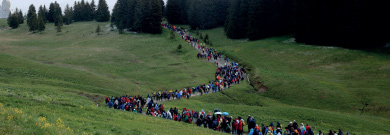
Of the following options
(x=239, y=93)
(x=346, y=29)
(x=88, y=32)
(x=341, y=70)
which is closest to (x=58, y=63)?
(x=239, y=93)

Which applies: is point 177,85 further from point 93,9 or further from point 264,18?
point 93,9

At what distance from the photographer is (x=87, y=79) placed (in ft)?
141

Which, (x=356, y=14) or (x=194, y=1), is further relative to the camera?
(x=194, y=1)

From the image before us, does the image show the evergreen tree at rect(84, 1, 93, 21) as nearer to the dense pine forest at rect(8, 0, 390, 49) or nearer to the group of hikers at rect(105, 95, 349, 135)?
the dense pine forest at rect(8, 0, 390, 49)

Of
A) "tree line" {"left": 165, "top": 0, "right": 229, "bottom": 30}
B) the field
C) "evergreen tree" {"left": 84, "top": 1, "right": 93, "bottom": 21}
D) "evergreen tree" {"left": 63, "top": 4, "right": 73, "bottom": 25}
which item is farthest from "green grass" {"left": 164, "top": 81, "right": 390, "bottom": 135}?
"evergreen tree" {"left": 84, "top": 1, "right": 93, "bottom": 21}

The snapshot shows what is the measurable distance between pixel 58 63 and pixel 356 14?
206ft

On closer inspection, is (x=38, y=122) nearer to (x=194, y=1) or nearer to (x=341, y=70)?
(x=341, y=70)

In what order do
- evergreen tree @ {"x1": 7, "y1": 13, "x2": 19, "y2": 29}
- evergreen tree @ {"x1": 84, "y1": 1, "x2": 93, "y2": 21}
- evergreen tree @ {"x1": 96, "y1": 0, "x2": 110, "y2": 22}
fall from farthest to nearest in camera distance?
evergreen tree @ {"x1": 84, "y1": 1, "x2": 93, "y2": 21}, evergreen tree @ {"x1": 7, "y1": 13, "x2": 19, "y2": 29}, evergreen tree @ {"x1": 96, "y1": 0, "x2": 110, "y2": 22}

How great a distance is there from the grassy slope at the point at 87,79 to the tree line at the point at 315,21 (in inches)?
953

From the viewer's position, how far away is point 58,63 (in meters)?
57.7

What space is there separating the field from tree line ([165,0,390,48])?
175 inches

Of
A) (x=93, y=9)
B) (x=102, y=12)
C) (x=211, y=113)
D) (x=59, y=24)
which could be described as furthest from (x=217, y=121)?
(x=93, y=9)

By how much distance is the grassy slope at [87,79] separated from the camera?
1639 cm

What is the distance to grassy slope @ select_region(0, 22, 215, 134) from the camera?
645 inches
